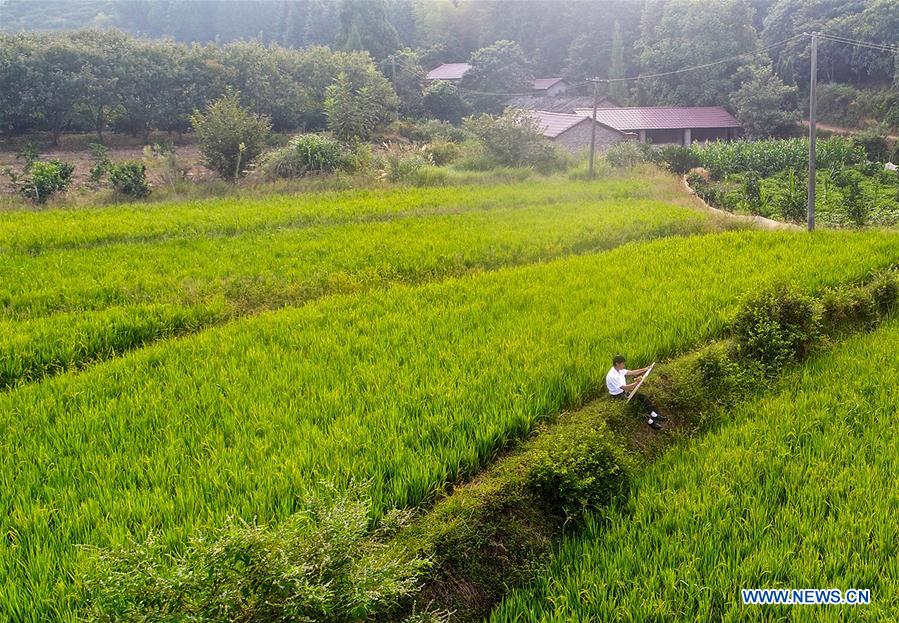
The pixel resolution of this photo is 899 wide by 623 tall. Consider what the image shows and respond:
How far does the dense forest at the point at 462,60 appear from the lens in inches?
904

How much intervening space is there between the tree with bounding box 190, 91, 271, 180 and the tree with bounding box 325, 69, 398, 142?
4384 millimetres

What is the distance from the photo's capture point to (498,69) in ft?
117

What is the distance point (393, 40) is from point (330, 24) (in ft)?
43.1

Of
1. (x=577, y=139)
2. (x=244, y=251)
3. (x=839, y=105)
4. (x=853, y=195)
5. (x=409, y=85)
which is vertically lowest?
(x=244, y=251)

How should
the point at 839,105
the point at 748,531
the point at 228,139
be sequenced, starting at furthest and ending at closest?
the point at 839,105 → the point at 228,139 → the point at 748,531

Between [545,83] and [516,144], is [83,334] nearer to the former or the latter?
[516,144]

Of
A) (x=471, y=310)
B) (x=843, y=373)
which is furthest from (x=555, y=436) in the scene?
(x=843, y=373)

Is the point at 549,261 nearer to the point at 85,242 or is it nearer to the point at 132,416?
the point at 132,416

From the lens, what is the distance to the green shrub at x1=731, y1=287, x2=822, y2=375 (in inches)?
234

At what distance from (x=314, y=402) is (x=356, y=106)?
2032cm

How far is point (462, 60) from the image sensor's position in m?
47.1

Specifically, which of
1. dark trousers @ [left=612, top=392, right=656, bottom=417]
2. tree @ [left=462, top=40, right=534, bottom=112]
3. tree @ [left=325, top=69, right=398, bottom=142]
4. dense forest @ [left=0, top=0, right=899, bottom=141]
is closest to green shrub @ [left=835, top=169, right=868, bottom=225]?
dense forest @ [left=0, top=0, right=899, bottom=141]

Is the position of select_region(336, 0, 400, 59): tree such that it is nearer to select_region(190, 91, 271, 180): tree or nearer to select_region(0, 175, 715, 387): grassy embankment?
select_region(190, 91, 271, 180): tree

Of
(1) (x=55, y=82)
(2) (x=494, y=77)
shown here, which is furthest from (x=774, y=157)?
(1) (x=55, y=82)
